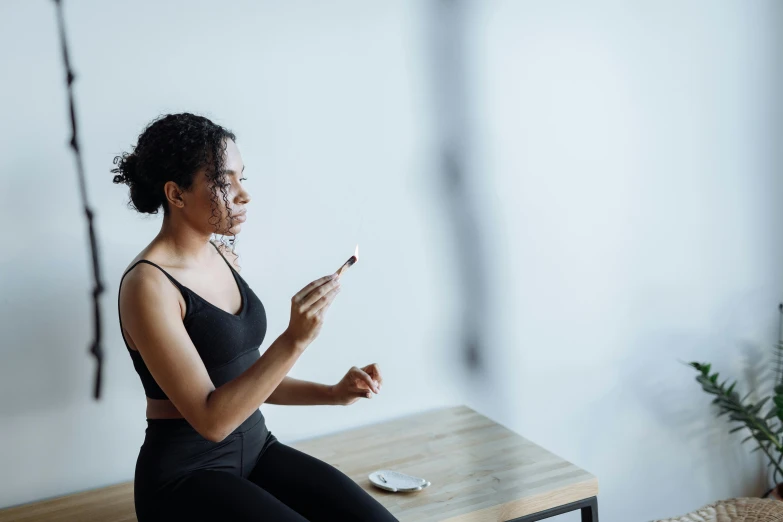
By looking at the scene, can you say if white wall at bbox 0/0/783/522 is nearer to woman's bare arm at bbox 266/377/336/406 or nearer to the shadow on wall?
the shadow on wall

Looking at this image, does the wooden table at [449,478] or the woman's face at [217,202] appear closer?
the woman's face at [217,202]

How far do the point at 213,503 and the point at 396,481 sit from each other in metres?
0.40

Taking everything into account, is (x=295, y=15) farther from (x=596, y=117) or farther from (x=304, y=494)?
(x=304, y=494)

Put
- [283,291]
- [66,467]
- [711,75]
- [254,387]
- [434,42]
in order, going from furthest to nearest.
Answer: [711,75]
[283,291]
[66,467]
[254,387]
[434,42]

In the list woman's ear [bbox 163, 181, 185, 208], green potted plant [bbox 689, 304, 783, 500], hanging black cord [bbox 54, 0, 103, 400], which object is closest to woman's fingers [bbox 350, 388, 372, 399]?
woman's ear [bbox 163, 181, 185, 208]

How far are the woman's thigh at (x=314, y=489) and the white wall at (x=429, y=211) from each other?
28 cm

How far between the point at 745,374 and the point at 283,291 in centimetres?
133

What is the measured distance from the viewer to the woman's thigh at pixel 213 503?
3.45 feet

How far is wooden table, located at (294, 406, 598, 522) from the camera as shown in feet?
4.23

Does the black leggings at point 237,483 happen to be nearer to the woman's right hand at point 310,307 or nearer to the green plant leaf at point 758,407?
the woman's right hand at point 310,307

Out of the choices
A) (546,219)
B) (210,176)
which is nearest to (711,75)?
(546,219)

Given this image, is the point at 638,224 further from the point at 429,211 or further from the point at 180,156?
the point at 180,156

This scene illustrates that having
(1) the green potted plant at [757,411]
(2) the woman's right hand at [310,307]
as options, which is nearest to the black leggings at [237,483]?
(2) the woman's right hand at [310,307]

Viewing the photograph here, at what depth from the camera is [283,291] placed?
1.56m
